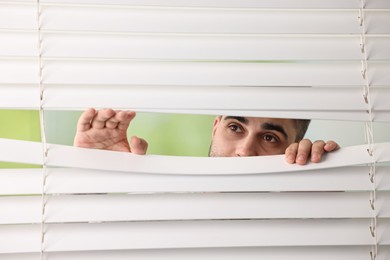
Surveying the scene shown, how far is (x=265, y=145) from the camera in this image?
170cm

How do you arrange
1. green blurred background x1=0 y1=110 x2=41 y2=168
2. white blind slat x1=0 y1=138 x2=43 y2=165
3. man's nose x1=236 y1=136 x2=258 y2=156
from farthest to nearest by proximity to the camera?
1. man's nose x1=236 y1=136 x2=258 y2=156
2. green blurred background x1=0 y1=110 x2=41 y2=168
3. white blind slat x1=0 y1=138 x2=43 y2=165

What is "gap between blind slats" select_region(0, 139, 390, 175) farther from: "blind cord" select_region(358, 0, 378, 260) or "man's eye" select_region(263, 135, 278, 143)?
"man's eye" select_region(263, 135, 278, 143)

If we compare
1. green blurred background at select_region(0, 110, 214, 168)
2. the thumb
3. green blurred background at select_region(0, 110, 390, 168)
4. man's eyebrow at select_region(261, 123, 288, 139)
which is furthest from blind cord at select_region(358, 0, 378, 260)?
green blurred background at select_region(0, 110, 214, 168)

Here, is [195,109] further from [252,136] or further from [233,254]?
[252,136]

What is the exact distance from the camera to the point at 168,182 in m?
0.97

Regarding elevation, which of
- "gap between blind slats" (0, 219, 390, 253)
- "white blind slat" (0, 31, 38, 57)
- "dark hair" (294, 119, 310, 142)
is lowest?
"gap between blind slats" (0, 219, 390, 253)

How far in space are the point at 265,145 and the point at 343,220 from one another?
704 mm

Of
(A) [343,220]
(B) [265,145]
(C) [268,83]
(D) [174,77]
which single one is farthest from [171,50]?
(B) [265,145]

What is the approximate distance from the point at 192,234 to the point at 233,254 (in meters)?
0.09

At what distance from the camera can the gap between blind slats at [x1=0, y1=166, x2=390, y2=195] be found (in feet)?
3.13

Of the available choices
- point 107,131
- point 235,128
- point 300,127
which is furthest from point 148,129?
point 107,131

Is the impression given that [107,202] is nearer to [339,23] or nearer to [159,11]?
[159,11]

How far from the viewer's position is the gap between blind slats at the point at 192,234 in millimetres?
958

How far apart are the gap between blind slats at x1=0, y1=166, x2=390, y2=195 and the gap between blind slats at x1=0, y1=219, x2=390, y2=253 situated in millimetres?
69
